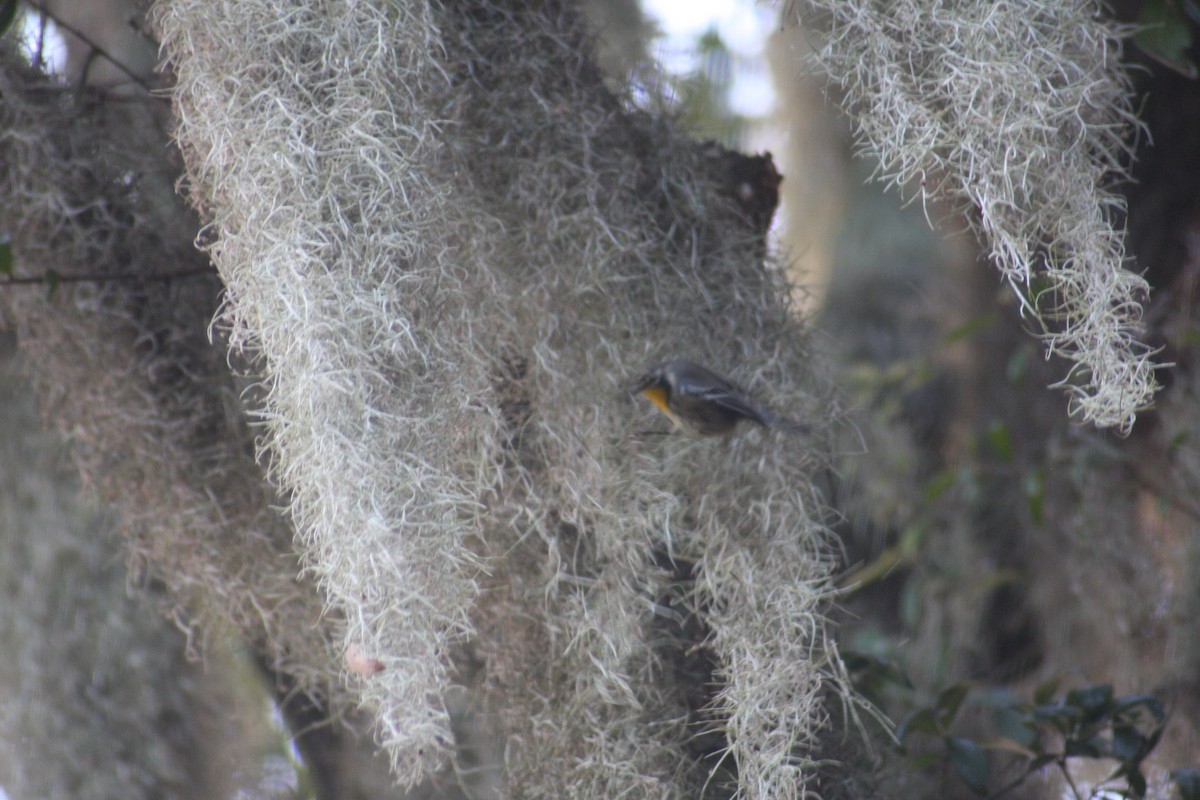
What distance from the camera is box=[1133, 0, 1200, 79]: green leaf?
1.28m

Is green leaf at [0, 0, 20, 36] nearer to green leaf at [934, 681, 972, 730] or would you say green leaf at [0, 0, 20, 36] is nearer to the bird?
the bird

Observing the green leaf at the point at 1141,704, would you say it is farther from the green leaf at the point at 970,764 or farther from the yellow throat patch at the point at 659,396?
the yellow throat patch at the point at 659,396

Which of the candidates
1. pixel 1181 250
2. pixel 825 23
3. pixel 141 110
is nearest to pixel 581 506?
pixel 825 23

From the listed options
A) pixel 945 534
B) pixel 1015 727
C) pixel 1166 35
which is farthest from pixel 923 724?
pixel 945 534

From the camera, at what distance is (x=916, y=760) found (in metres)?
1.39

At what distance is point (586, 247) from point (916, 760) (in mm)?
798

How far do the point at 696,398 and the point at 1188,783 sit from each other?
79cm

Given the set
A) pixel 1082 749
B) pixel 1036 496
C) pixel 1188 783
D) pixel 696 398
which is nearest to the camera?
pixel 696 398

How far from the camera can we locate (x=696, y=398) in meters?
1.06

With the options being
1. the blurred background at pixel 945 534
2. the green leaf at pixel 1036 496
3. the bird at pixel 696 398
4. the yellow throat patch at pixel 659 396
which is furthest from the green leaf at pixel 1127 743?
the yellow throat patch at pixel 659 396

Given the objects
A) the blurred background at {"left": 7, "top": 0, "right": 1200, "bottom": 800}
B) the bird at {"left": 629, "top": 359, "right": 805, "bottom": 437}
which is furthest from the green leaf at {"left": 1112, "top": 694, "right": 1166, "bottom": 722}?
the bird at {"left": 629, "top": 359, "right": 805, "bottom": 437}

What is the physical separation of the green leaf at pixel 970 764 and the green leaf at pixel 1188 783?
0.22 meters

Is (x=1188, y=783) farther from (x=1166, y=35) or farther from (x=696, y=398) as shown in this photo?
(x=1166, y=35)

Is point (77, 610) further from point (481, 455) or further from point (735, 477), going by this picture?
point (735, 477)
